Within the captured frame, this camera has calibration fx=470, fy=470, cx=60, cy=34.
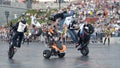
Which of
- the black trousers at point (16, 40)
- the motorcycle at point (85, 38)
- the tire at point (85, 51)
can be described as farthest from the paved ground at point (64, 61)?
the black trousers at point (16, 40)

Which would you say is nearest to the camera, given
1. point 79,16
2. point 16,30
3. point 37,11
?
point 16,30

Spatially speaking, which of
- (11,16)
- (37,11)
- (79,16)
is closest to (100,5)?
(79,16)

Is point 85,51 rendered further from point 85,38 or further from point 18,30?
point 18,30

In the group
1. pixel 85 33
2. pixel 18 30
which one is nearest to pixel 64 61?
pixel 18 30

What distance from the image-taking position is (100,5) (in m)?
50.3

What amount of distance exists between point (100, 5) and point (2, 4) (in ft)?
44.3

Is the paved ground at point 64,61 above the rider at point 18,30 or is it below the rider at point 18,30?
below

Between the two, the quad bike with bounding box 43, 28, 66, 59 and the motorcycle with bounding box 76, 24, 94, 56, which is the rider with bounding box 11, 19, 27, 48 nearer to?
the quad bike with bounding box 43, 28, 66, 59

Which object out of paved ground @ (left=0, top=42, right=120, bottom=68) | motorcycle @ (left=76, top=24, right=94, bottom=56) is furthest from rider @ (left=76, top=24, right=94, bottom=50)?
paved ground @ (left=0, top=42, right=120, bottom=68)

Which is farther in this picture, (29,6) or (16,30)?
(29,6)

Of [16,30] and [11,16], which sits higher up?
A: [16,30]

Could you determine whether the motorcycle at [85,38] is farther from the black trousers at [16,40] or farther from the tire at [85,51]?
the black trousers at [16,40]

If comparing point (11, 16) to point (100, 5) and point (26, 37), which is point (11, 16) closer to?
point (100, 5)

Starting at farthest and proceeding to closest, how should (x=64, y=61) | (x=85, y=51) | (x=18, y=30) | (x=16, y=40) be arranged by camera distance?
(x=85, y=51) < (x=16, y=40) < (x=18, y=30) < (x=64, y=61)
